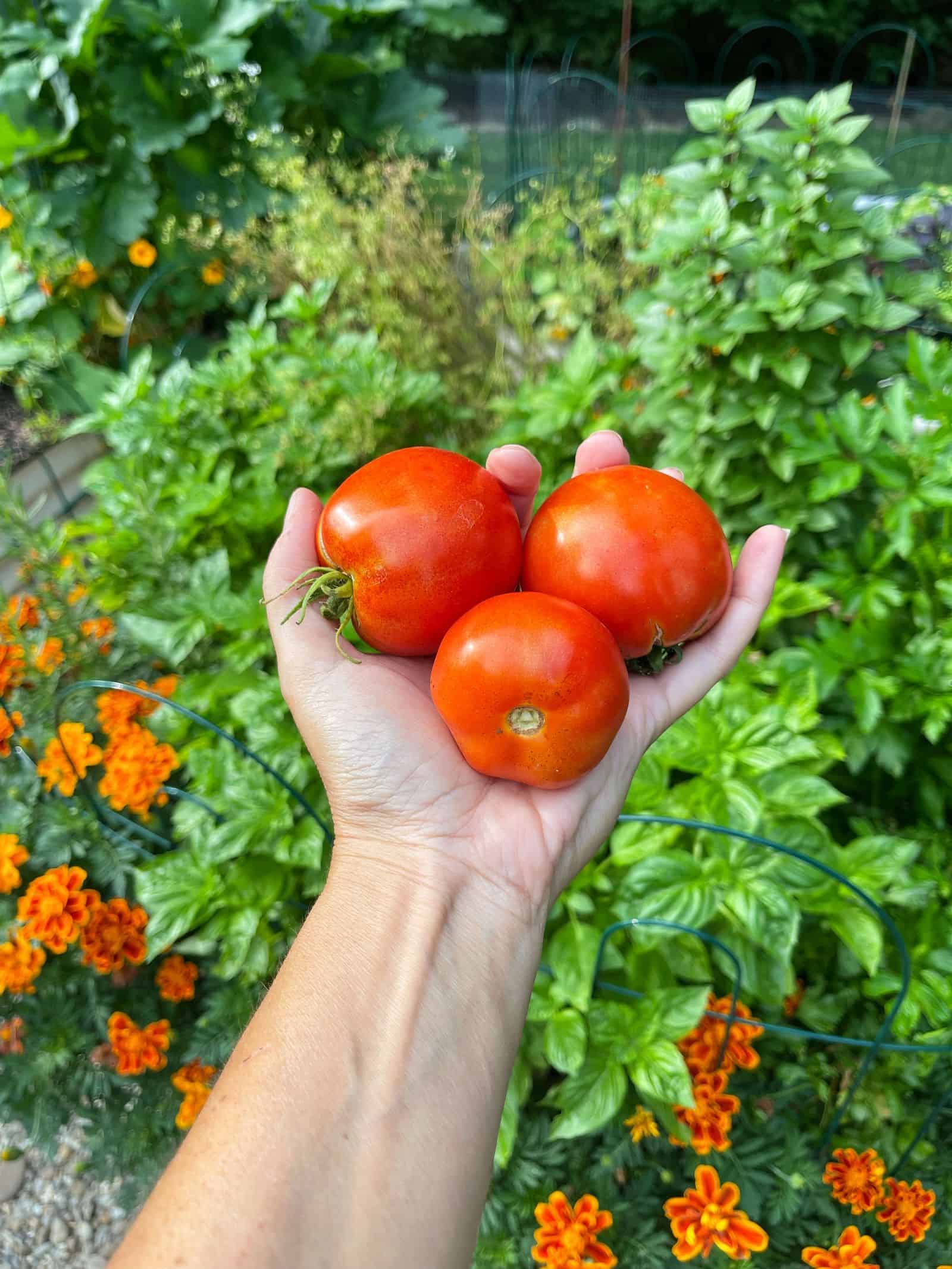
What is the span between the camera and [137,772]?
70.3 inches

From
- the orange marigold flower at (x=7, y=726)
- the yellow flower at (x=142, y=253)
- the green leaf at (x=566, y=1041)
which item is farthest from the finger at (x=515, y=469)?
the yellow flower at (x=142, y=253)

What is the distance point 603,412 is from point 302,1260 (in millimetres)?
2279

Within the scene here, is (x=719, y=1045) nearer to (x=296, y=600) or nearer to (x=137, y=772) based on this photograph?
(x=296, y=600)

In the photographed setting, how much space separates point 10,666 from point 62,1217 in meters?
1.34

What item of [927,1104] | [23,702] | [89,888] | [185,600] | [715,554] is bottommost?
[927,1104]

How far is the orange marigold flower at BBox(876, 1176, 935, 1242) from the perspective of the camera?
153cm

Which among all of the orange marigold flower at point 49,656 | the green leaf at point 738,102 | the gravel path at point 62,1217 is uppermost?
the green leaf at point 738,102

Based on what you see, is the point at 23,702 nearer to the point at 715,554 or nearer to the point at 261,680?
the point at 261,680

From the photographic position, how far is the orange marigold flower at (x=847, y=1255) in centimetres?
142

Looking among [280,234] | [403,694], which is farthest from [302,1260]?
[280,234]

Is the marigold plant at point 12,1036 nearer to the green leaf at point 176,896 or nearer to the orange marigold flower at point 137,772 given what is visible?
the green leaf at point 176,896

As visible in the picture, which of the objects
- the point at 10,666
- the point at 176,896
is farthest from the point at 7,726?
the point at 176,896

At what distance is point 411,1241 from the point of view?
917mm

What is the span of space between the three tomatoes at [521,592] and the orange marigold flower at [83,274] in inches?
135
